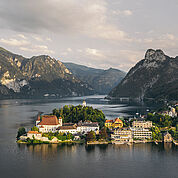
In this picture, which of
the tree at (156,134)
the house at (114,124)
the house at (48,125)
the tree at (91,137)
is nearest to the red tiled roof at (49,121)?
the house at (48,125)

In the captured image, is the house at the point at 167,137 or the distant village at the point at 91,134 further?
the house at the point at 167,137

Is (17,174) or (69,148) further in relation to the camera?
(69,148)

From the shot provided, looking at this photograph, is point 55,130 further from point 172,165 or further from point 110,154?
point 172,165

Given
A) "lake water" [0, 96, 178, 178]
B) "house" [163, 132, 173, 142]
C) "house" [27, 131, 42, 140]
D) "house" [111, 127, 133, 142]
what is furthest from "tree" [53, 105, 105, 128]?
"lake water" [0, 96, 178, 178]

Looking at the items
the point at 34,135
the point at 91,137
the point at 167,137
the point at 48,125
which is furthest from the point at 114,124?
the point at 34,135

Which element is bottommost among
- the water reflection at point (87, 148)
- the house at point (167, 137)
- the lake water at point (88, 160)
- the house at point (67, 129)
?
the lake water at point (88, 160)

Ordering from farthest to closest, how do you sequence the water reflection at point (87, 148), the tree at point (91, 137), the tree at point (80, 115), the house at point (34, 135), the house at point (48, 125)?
the tree at point (80, 115) < the house at point (48, 125) < the house at point (34, 135) < the tree at point (91, 137) < the water reflection at point (87, 148)

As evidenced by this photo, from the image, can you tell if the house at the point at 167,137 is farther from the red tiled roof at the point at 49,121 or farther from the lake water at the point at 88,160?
the red tiled roof at the point at 49,121

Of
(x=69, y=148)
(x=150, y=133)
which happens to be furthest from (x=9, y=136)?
(x=150, y=133)
